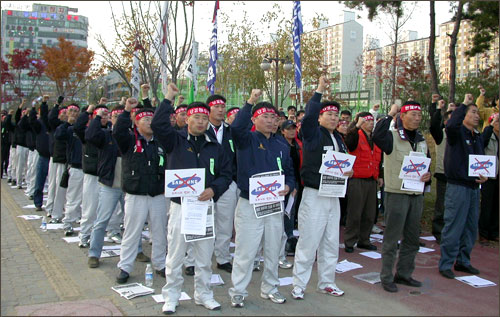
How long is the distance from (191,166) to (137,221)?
1311mm

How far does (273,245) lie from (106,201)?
9.21ft

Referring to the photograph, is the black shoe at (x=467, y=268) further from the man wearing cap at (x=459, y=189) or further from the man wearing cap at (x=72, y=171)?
the man wearing cap at (x=72, y=171)

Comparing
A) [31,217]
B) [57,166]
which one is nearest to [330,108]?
[57,166]

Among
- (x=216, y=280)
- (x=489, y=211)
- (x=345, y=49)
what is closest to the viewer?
(x=216, y=280)

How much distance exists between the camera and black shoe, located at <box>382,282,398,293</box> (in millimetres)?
5496

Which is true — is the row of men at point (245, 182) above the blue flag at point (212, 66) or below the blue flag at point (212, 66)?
below

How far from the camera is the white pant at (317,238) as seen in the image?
206 inches

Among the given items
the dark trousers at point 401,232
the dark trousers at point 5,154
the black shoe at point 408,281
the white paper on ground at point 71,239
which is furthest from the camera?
the dark trousers at point 5,154

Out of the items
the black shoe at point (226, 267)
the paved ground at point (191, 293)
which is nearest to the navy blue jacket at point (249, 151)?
the paved ground at point (191, 293)

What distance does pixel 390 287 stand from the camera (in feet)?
18.1

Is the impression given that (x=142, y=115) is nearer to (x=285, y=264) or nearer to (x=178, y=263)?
(x=178, y=263)

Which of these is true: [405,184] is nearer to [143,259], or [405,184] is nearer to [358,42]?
[143,259]

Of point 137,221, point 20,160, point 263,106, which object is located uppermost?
point 263,106

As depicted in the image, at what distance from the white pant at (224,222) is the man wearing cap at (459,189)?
9.72 feet
